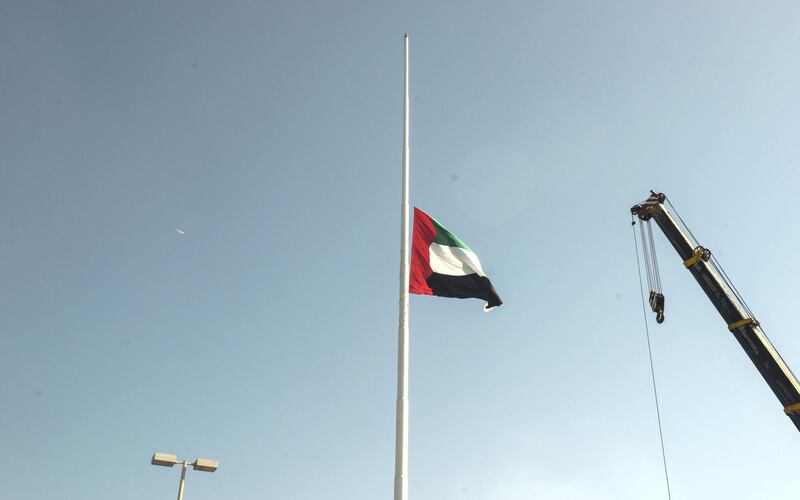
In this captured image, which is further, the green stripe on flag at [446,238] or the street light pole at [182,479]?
the street light pole at [182,479]

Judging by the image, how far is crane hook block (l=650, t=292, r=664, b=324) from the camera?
98.5ft

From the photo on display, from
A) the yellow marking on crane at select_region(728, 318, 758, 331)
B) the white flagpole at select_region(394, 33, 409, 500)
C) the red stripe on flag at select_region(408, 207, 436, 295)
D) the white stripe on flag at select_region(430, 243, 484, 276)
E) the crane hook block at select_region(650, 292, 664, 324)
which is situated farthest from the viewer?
the crane hook block at select_region(650, 292, 664, 324)

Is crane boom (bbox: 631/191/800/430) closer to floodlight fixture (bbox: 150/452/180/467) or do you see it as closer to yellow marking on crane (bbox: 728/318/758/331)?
yellow marking on crane (bbox: 728/318/758/331)

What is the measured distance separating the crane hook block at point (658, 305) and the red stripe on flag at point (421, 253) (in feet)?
62.0

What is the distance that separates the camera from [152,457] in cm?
2650

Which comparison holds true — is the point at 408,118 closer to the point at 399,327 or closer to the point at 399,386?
the point at 399,327

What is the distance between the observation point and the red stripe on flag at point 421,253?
47.4 feet

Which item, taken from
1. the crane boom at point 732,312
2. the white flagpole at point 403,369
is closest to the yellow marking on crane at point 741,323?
the crane boom at point 732,312

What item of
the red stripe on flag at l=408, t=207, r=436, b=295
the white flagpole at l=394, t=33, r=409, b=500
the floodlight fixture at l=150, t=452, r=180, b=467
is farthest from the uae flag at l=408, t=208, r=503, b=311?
the floodlight fixture at l=150, t=452, r=180, b=467

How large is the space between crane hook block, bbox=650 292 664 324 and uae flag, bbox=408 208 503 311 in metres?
18.2

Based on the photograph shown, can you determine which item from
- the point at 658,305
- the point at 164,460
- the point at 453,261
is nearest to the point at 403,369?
the point at 453,261

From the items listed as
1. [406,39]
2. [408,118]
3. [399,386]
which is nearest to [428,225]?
[408,118]

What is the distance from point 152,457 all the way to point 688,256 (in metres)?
25.9

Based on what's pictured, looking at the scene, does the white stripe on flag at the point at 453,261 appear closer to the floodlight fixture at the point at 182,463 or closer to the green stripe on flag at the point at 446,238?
the green stripe on flag at the point at 446,238
